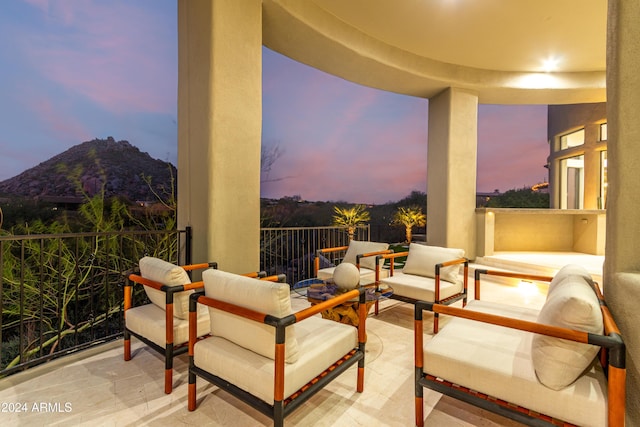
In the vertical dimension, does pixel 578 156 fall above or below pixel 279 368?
above

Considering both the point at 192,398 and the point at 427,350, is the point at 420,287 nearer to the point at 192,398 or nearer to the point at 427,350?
the point at 427,350

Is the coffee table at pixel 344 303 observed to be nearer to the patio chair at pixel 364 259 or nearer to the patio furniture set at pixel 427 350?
the patio furniture set at pixel 427 350

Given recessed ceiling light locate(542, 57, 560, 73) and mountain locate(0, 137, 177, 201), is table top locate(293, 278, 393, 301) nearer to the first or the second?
mountain locate(0, 137, 177, 201)

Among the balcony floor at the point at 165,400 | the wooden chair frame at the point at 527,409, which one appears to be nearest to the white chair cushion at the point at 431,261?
the balcony floor at the point at 165,400

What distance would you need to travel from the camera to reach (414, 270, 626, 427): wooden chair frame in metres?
1.22

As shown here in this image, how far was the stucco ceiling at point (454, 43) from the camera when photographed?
4.15 m

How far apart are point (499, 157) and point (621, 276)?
15763mm

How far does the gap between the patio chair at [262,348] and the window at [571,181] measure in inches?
458

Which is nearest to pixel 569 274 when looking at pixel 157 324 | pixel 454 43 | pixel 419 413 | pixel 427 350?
pixel 427 350

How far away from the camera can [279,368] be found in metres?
1.45

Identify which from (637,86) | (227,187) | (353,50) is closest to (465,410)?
(637,86)

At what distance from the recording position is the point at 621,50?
5.46ft

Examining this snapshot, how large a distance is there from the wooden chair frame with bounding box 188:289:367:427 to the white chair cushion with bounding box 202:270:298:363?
44mm

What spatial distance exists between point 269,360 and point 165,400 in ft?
3.14
